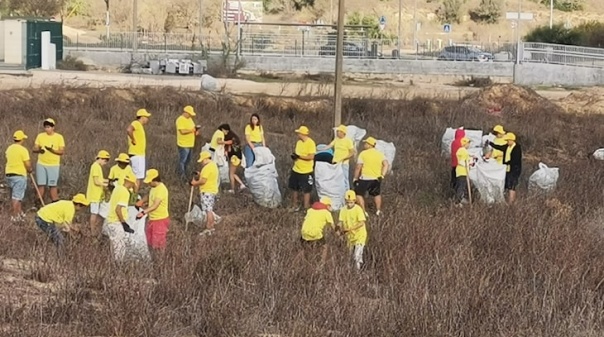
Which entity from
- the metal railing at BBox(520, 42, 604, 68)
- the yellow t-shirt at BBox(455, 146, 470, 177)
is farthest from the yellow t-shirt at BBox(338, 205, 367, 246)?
the metal railing at BBox(520, 42, 604, 68)

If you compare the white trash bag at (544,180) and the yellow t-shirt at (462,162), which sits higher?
the yellow t-shirt at (462,162)

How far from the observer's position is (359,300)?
690 cm

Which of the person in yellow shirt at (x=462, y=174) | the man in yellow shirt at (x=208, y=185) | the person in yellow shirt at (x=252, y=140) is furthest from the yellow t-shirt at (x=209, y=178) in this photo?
the person in yellow shirt at (x=462, y=174)

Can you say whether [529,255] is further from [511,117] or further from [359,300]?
[511,117]

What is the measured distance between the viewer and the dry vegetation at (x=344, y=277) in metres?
6.39

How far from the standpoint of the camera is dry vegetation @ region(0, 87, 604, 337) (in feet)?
21.0

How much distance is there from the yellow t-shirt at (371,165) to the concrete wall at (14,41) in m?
25.6

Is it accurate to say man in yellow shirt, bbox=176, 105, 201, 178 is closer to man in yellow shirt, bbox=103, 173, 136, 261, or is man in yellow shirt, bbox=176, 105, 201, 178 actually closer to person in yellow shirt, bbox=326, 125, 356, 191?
person in yellow shirt, bbox=326, 125, 356, 191

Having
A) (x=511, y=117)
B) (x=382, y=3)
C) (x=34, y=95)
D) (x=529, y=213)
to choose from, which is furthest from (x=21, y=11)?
(x=529, y=213)

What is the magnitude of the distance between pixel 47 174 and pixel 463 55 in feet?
118

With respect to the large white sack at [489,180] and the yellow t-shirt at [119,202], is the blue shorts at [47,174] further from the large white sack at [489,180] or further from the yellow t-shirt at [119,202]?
the large white sack at [489,180]

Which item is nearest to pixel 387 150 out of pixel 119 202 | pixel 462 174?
pixel 462 174

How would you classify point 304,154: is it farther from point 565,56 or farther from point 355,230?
point 565,56

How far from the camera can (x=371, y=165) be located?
11.7 meters
